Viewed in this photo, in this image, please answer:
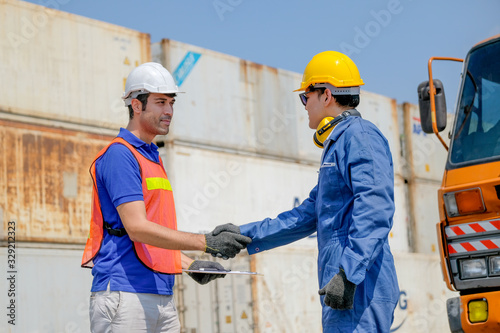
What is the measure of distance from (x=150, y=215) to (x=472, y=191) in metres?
2.58

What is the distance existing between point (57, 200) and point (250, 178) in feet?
11.2

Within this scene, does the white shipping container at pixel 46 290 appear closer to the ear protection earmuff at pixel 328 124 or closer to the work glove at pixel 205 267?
the work glove at pixel 205 267

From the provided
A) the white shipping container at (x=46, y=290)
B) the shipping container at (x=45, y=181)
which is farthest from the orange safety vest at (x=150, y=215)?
the shipping container at (x=45, y=181)

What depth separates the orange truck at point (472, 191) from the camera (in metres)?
4.97

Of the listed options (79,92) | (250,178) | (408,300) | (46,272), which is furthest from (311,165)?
(46,272)

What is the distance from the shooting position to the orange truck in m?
4.97

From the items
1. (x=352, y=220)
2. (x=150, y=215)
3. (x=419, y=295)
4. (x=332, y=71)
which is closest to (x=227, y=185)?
(x=419, y=295)

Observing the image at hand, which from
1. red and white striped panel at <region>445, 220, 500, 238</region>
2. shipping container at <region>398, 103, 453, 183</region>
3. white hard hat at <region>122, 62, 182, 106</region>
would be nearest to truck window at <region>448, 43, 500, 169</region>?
red and white striped panel at <region>445, 220, 500, 238</region>

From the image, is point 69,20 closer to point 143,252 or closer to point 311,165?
point 311,165

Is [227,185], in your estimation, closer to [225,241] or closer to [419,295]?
[419,295]

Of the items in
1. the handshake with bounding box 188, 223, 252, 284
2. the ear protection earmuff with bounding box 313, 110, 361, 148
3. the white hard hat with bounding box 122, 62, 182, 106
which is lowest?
A: the handshake with bounding box 188, 223, 252, 284

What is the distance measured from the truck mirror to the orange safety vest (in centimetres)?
277

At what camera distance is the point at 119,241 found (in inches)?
132

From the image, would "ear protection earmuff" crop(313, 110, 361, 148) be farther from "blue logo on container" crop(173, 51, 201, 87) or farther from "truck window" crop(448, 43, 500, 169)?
"blue logo on container" crop(173, 51, 201, 87)
